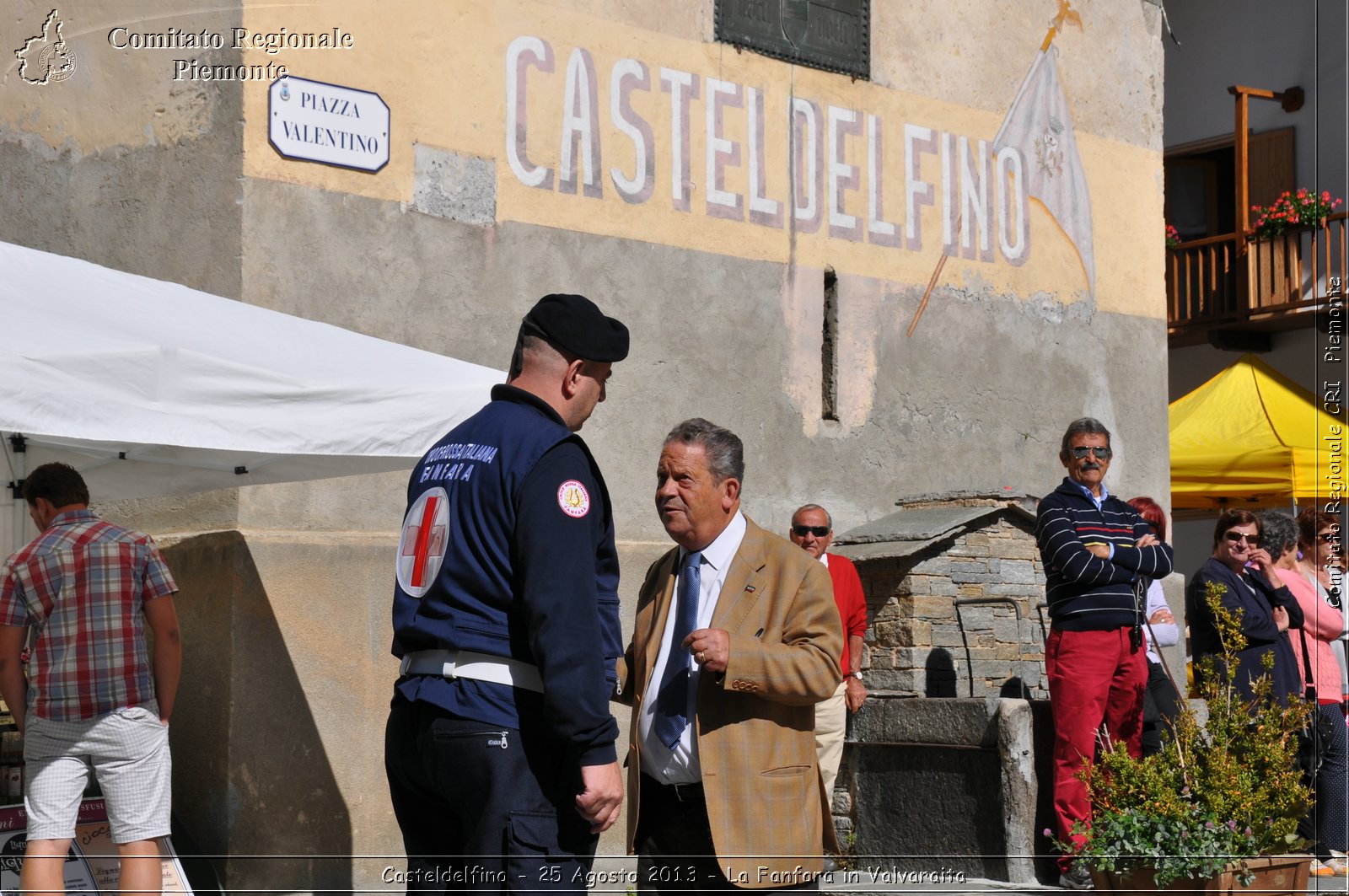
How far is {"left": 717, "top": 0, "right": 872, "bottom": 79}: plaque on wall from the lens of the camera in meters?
9.39

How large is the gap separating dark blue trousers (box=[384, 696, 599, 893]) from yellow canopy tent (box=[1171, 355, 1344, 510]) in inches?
389

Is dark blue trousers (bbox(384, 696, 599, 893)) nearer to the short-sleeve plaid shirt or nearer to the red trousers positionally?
the short-sleeve plaid shirt

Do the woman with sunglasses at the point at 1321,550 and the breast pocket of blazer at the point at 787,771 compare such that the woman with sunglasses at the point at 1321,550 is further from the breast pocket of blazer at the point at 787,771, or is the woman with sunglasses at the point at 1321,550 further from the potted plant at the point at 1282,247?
the potted plant at the point at 1282,247

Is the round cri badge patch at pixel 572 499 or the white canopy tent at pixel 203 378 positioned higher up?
the white canopy tent at pixel 203 378

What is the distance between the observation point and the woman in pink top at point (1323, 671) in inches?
315

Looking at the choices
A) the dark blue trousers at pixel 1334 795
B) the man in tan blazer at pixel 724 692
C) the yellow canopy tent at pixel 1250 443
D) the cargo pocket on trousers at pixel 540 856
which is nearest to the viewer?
the cargo pocket on trousers at pixel 540 856

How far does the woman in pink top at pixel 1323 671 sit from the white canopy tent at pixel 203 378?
430 centimetres

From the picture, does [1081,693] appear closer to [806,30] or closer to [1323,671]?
[1323,671]

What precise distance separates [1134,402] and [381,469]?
6.63 meters

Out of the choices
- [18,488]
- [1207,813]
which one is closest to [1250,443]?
[1207,813]

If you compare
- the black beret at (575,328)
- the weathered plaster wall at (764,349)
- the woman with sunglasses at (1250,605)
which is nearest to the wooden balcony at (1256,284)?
the weathered plaster wall at (764,349)

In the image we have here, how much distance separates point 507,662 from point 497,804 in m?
0.31

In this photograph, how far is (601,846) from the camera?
8.23 meters

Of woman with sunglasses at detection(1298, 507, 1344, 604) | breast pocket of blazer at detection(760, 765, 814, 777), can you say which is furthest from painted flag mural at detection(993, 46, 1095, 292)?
breast pocket of blazer at detection(760, 765, 814, 777)
